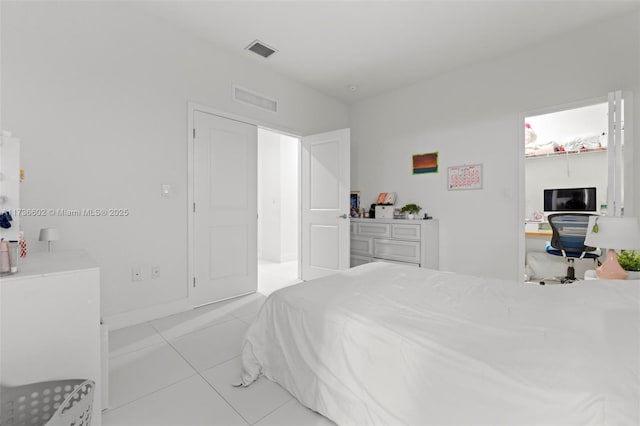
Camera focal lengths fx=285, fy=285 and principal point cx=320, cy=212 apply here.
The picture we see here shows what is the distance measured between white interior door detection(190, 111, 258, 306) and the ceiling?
0.90m

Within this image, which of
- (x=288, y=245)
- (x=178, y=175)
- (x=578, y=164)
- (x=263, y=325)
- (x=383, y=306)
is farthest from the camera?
(x=288, y=245)

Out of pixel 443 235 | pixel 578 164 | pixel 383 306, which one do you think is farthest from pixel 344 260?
pixel 578 164

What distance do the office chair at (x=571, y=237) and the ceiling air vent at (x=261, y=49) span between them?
3.95 metres

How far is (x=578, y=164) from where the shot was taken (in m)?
4.44

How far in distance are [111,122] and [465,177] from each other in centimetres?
382

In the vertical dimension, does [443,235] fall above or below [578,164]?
below

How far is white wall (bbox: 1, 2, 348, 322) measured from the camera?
6.88 feet

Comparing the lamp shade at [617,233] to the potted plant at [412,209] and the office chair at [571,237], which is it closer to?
the office chair at [571,237]

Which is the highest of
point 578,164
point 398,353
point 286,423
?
point 578,164

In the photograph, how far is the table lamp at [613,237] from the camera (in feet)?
6.16

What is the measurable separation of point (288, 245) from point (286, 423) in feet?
14.4

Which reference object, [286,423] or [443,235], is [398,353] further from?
[443,235]

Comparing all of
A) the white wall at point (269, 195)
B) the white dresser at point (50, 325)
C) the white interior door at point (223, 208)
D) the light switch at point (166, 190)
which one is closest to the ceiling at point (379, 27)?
the white interior door at point (223, 208)

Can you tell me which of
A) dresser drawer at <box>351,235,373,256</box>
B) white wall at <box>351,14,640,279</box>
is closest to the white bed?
white wall at <box>351,14,640,279</box>
